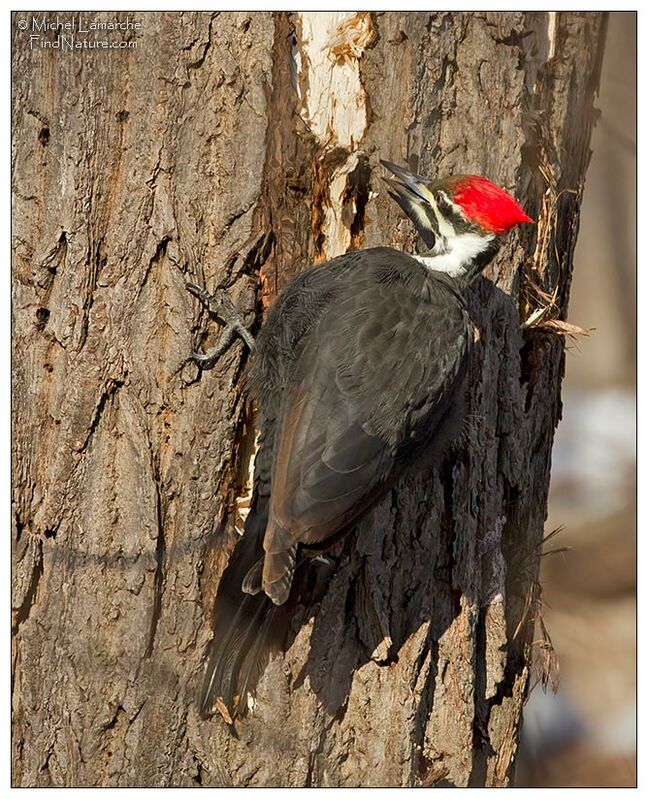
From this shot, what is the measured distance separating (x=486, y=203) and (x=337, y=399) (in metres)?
0.80

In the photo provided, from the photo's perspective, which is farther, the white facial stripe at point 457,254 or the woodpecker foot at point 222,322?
the white facial stripe at point 457,254

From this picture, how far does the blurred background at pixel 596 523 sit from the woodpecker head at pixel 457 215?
7.01 ft

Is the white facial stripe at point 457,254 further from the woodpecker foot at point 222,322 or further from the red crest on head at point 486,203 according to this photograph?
the woodpecker foot at point 222,322

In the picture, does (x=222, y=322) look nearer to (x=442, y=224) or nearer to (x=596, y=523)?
(x=442, y=224)

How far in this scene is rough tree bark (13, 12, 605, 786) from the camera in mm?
2709

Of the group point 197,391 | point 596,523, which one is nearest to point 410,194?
point 197,391

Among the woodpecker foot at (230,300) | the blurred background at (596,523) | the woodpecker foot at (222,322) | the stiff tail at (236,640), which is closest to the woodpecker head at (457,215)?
the woodpecker foot at (230,300)

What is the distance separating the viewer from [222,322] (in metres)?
2.76

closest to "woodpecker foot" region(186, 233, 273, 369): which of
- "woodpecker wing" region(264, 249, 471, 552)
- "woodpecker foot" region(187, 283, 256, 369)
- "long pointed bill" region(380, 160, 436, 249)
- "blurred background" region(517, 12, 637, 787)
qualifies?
"woodpecker foot" region(187, 283, 256, 369)

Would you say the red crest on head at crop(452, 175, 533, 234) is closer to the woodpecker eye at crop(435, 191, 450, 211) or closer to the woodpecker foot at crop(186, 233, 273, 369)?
the woodpecker eye at crop(435, 191, 450, 211)

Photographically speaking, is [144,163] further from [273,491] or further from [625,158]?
[625,158]

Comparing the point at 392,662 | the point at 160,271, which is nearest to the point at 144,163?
the point at 160,271

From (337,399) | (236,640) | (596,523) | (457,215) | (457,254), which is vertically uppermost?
(457,215)

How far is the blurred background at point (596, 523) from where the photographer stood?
16.8 ft
